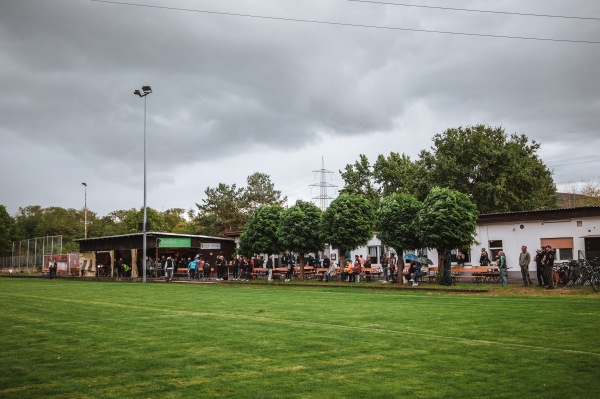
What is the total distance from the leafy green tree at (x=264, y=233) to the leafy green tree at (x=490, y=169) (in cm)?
2018

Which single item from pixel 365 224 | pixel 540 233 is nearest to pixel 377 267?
pixel 365 224

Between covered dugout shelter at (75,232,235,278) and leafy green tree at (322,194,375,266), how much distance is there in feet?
66.2

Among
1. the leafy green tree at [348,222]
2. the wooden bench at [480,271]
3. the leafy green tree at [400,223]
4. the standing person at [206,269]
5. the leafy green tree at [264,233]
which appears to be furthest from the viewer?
the standing person at [206,269]

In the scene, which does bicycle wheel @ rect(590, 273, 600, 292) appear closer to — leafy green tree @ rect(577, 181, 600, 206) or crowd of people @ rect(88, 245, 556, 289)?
crowd of people @ rect(88, 245, 556, 289)

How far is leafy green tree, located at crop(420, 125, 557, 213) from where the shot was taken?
5019 centimetres

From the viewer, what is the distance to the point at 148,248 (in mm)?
51750

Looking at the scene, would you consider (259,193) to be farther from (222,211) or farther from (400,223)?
(400,223)

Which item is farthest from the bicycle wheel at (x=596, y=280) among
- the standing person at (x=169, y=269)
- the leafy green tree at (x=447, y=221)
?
the standing person at (x=169, y=269)

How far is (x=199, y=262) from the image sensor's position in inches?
1837

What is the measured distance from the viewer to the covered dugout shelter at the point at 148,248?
1962 inches

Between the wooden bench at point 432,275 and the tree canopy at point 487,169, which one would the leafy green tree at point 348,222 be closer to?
the wooden bench at point 432,275

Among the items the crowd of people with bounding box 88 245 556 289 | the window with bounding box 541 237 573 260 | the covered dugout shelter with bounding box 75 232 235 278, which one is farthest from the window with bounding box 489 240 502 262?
the covered dugout shelter with bounding box 75 232 235 278

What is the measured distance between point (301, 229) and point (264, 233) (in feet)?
14.4

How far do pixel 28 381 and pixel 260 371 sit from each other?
3293 mm
